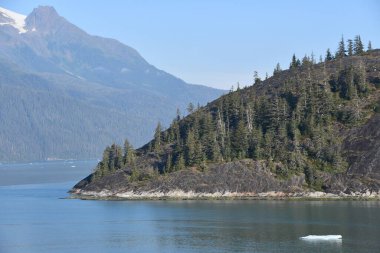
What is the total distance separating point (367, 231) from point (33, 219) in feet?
265

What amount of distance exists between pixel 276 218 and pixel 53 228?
49.9m

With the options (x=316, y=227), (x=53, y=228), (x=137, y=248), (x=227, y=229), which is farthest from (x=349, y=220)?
(x=53, y=228)

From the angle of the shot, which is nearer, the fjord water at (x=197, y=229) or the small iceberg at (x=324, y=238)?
the fjord water at (x=197, y=229)

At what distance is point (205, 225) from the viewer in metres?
169

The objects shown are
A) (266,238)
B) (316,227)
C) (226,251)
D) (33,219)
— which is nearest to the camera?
(226,251)

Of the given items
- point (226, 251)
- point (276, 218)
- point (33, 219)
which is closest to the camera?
point (226, 251)

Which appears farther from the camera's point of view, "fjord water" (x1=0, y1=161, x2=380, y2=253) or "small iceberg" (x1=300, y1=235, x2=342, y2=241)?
"small iceberg" (x1=300, y1=235, x2=342, y2=241)

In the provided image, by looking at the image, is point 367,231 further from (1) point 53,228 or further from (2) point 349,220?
(1) point 53,228

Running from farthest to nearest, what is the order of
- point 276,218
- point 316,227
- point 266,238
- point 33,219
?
point 33,219, point 276,218, point 316,227, point 266,238

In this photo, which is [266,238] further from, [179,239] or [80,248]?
[80,248]

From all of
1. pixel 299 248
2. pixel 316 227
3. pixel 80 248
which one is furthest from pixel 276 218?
pixel 80 248

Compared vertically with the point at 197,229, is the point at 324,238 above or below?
below

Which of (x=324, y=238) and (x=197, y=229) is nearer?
(x=324, y=238)

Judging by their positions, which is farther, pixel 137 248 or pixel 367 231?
pixel 367 231
